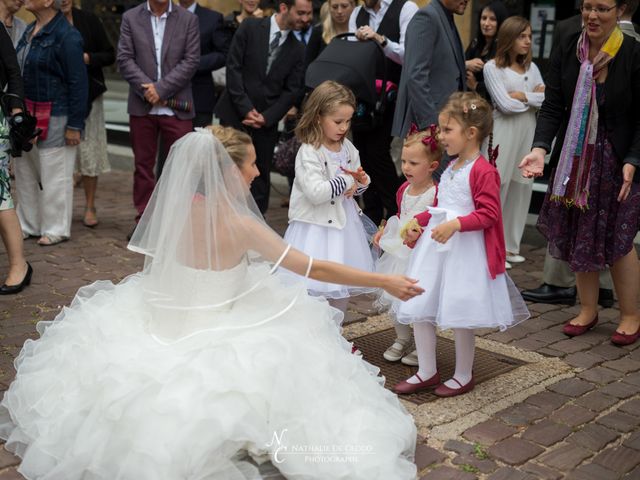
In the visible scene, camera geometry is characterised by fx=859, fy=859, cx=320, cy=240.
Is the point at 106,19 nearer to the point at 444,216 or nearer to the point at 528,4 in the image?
the point at 528,4

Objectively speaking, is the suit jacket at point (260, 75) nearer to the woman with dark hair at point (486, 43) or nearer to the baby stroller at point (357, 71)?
the baby stroller at point (357, 71)

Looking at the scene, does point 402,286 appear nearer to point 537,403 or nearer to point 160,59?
point 537,403

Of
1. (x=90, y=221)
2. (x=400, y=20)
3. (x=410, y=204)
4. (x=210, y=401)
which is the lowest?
(x=90, y=221)

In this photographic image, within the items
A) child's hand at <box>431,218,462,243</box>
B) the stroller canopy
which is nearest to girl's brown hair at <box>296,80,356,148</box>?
child's hand at <box>431,218,462,243</box>

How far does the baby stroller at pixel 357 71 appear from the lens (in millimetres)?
6340

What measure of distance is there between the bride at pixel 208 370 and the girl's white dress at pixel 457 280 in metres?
0.49

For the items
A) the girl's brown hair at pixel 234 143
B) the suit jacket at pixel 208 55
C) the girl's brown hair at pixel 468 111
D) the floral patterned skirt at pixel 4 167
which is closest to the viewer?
the girl's brown hair at pixel 234 143

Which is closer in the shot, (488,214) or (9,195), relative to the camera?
(488,214)

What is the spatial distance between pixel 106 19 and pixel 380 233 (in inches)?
407

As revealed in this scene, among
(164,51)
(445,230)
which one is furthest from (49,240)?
(445,230)

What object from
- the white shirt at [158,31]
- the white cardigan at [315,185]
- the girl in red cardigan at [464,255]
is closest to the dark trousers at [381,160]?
the white shirt at [158,31]

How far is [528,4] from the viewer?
9.10m

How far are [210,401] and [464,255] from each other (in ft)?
5.15

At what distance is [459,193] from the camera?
4316 mm
